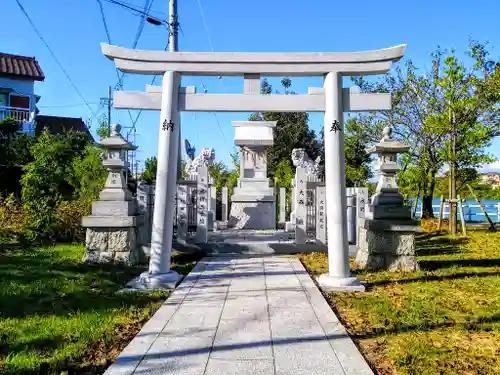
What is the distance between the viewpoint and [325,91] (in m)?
6.07

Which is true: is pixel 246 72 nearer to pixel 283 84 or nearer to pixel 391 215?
pixel 391 215

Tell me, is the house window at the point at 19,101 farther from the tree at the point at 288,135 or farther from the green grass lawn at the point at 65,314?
the green grass lawn at the point at 65,314

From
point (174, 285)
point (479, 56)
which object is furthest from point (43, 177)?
point (479, 56)

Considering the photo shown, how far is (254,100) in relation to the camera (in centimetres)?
599

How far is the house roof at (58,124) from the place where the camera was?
24231 mm

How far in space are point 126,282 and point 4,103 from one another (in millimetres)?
19463

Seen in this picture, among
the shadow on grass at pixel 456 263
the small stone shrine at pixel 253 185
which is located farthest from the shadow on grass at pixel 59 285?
the small stone shrine at pixel 253 185

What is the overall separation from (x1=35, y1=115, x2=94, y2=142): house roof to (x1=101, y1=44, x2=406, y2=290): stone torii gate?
1929cm

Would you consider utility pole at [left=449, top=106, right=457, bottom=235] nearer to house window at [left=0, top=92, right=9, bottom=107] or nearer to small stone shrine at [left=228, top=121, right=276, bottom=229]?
small stone shrine at [left=228, top=121, right=276, bottom=229]

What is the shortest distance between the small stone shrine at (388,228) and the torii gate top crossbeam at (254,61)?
7.19 feet

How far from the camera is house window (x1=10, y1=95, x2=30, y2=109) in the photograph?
21.5m

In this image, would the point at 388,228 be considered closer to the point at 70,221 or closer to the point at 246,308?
the point at 246,308

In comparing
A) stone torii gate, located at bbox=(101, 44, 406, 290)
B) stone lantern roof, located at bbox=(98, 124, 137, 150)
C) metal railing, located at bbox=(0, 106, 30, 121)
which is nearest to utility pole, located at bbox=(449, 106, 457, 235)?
stone torii gate, located at bbox=(101, 44, 406, 290)

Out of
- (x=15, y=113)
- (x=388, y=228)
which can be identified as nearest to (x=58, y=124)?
(x=15, y=113)
